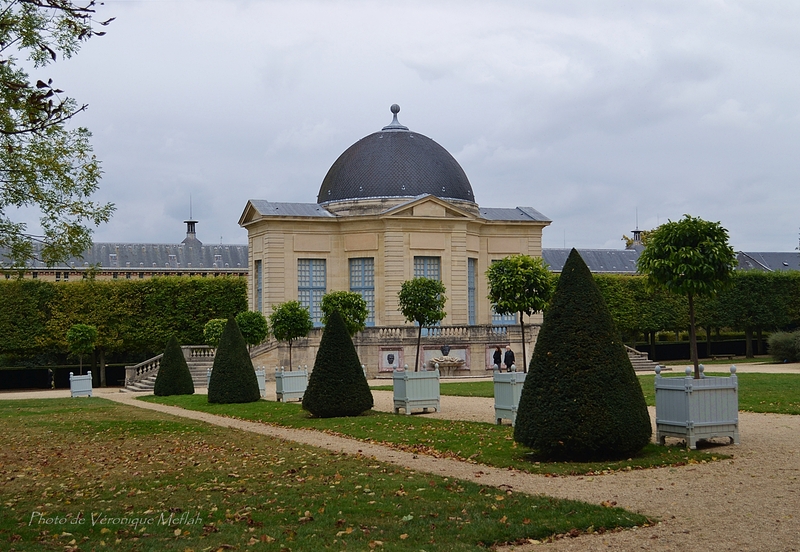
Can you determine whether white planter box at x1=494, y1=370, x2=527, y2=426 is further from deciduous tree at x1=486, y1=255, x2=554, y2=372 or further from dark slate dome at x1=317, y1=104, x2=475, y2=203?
dark slate dome at x1=317, y1=104, x2=475, y2=203

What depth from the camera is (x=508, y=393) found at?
16.2 m

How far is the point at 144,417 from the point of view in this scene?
2138 centimetres

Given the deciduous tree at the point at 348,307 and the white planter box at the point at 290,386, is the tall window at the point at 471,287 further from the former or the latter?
the white planter box at the point at 290,386

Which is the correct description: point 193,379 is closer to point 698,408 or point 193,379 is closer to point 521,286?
point 521,286

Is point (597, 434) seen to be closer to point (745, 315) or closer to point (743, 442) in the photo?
point (743, 442)

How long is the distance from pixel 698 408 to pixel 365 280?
29532 mm

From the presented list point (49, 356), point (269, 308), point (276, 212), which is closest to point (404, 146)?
point (276, 212)

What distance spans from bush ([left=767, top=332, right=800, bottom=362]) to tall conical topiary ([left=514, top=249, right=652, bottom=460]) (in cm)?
3032

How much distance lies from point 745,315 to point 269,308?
2484cm

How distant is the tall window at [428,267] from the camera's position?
41.1 meters

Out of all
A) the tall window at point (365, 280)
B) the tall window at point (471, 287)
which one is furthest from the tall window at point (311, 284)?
the tall window at point (471, 287)

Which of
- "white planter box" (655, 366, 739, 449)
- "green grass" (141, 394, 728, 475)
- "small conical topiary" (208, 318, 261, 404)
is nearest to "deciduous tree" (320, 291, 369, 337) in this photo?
"small conical topiary" (208, 318, 261, 404)

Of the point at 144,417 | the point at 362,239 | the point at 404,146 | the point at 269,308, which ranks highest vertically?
the point at 404,146

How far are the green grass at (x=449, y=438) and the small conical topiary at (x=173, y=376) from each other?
24.0 feet
